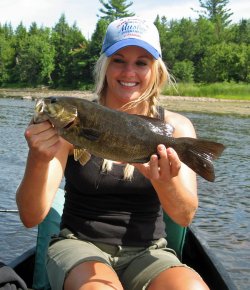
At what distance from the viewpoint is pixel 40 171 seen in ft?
11.2

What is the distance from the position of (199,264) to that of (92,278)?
6.67 ft

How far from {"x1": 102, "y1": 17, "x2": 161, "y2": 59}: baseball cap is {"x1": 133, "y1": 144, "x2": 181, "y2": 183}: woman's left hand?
100 cm

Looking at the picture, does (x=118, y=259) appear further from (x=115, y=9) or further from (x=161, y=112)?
(x=115, y=9)

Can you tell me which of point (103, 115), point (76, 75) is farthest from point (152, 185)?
point (76, 75)

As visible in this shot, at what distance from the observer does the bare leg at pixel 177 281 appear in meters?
3.22

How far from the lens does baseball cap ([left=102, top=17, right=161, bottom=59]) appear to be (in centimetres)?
386

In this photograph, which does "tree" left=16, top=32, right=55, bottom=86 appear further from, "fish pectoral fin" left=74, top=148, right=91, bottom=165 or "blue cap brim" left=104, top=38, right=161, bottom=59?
"fish pectoral fin" left=74, top=148, right=91, bottom=165

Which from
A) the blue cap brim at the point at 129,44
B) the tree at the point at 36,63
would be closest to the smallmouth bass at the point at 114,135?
the blue cap brim at the point at 129,44

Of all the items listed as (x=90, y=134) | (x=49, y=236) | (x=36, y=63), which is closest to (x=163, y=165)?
(x=90, y=134)

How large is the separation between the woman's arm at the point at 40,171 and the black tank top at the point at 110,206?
0.54 feet

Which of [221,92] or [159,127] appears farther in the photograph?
[221,92]

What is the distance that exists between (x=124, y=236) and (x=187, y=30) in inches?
3307

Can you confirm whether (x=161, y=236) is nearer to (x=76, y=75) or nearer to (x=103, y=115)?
(x=103, y=115)

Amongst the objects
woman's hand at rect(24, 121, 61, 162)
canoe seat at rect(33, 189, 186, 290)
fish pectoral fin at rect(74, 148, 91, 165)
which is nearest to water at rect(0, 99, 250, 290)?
canoe seat at rect(33, 189, 186, 290)
